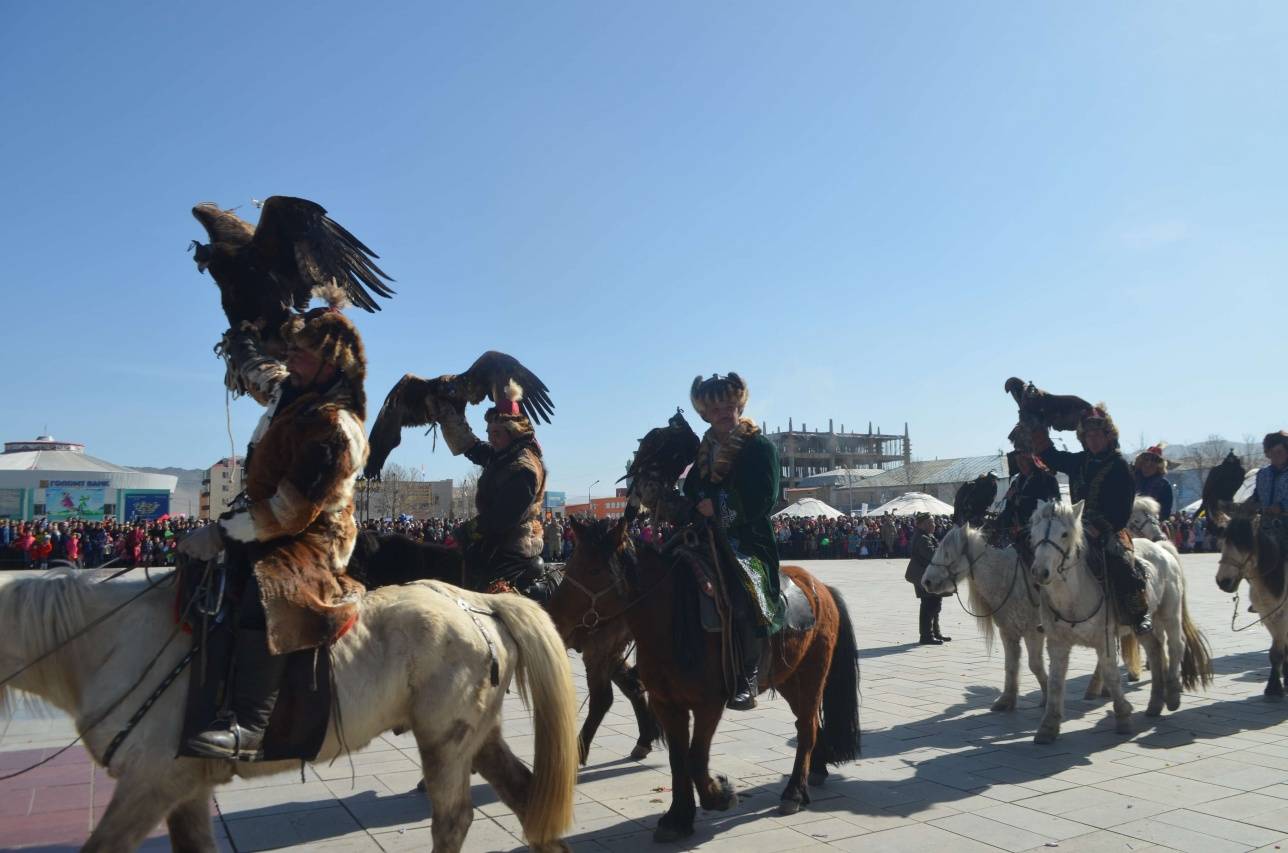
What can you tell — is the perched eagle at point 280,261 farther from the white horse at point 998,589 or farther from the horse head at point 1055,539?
the white horse at point 998,589

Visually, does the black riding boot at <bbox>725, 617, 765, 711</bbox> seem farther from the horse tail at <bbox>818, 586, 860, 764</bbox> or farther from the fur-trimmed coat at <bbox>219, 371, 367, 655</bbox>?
the fur-trimmed coat at <bbox>219, 371, 367, 655</bbox>

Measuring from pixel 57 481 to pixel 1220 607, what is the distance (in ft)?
135

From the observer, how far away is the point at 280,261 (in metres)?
4.66

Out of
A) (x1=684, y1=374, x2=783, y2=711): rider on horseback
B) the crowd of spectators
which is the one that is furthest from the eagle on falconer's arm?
the crowd of spectators

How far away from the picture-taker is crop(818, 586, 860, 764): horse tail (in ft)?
18.5

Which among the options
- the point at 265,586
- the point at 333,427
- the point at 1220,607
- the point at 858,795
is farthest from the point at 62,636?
the point at 1220,607

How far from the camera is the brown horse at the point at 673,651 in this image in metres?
4.71

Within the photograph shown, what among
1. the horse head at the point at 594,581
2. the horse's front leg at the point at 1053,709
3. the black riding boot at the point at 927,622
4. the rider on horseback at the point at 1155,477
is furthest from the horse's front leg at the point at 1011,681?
the horse head at the point at 594,581

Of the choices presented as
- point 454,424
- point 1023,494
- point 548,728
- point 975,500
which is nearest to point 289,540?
point 548,728

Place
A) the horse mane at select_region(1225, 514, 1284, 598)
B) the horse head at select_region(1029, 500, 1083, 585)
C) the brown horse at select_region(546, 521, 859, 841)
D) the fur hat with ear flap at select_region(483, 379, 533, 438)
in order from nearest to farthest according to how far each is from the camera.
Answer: the brown horse at select_region(546, 521, 859, 841) < the fur hat with ear flap at select_region(483, 379, 533, 438) < the horse head at select_region(1029, 500, 1083, 585) < the horse mane at select_region(1225, 514, 1284, 598)

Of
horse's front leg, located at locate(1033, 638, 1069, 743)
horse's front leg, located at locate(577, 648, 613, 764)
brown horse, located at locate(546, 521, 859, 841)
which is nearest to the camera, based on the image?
brown horse, located at locate(546, 521, 859, 841)

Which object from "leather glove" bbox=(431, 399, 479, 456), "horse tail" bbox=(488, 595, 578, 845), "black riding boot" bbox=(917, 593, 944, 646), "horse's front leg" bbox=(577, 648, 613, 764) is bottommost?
"black riding boot" bbox=(917, 593, 944, 646)

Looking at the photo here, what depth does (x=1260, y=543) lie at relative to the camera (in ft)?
28.5

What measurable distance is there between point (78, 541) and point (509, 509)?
910 inches
